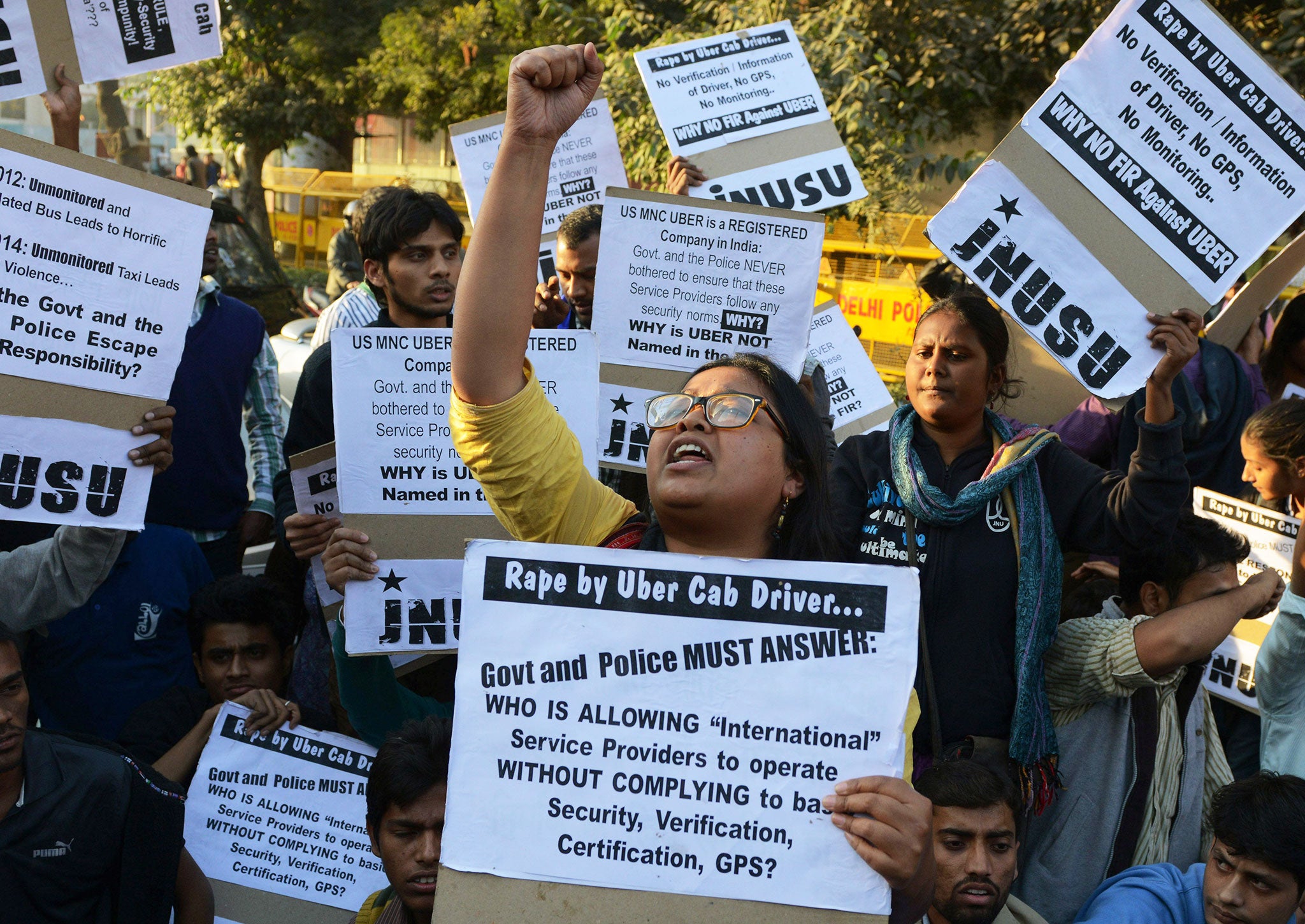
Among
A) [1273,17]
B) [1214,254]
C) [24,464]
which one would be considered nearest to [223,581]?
[24,464]

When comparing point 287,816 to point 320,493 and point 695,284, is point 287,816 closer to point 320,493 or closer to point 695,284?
point 320,493

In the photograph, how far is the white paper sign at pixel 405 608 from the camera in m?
3.07

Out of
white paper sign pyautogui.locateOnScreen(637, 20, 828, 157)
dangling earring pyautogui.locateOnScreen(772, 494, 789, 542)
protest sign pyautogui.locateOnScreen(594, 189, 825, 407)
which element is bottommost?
dangling earring pyautogui.locateOnScreen(772, 494, 789, 542)

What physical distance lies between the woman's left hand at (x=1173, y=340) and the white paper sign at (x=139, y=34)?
9.62 feet

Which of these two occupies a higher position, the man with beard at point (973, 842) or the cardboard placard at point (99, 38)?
the cardboard placard at point (99, 38)

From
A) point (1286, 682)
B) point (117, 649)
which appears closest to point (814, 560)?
point (1286, 682)

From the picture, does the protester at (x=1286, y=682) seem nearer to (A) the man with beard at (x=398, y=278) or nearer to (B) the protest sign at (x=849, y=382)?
(B) the protest sign at (x=849, y=382)

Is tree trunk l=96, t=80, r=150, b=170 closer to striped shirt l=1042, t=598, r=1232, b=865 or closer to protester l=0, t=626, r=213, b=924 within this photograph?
protester l=0, t=626, r=213, b=924

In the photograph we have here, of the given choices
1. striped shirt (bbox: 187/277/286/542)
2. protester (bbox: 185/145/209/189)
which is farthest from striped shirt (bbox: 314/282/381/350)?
protester (bbox: 185/145/209/189)

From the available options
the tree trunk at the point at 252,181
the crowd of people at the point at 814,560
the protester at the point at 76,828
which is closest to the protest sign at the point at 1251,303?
the crowd of people at the point at 814,560

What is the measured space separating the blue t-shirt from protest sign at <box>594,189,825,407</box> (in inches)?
59.6

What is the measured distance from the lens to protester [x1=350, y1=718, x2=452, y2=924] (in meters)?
2.70

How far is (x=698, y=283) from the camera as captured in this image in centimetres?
378

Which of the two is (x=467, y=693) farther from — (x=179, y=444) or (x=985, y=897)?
(x=179, y=444)
